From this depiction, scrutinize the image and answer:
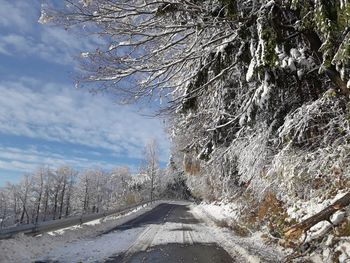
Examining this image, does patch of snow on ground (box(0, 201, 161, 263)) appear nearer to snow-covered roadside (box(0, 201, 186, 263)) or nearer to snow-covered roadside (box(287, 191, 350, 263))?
snow-covered roadside (box(0, 201, 186, 263))

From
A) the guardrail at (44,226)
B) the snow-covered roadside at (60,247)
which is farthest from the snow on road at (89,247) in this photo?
the guardrail at (44,226)

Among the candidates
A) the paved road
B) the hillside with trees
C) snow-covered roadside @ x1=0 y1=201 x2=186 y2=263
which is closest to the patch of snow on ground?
snow-covered roadside @ x1=0 y1=201 x2=186 y2=263

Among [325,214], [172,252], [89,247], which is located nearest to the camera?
[325,214]

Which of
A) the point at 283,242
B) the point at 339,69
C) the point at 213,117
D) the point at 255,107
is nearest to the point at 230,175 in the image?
the point at 213,117

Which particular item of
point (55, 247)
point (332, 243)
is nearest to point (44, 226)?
point (55, 247)

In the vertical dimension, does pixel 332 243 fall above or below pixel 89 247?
above

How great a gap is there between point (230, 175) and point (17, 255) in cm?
954

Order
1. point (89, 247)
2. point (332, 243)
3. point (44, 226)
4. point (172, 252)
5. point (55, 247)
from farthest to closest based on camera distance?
1. point (44, 226)
2. point (89, 247)
3. point (55, 247)
4. point (172, 252)
5. point (332, 243)

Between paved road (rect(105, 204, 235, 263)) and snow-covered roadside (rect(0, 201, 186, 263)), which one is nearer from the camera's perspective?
snow-covered roadside (rect(0, 201, 186, 263))

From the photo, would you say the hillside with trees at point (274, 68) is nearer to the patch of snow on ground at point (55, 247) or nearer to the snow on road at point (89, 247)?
the snow on road at point (89, 247)

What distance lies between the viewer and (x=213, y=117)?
42.8 ft

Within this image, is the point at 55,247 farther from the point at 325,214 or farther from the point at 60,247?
the point at 325,214

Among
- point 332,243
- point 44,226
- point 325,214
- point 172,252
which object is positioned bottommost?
point 172,252

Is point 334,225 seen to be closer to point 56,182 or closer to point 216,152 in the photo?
point 216,152
